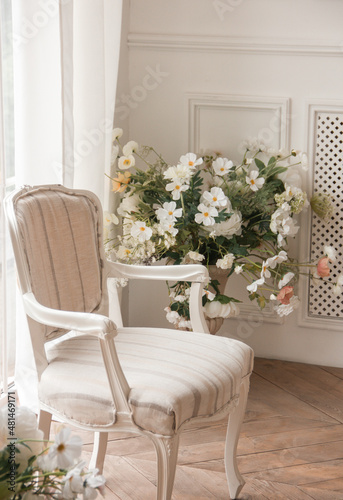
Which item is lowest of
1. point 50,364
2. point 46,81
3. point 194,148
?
point 50,364

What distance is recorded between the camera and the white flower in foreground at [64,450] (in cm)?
106

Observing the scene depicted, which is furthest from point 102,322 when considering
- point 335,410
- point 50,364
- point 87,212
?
point 335,410

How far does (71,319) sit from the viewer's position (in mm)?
1817

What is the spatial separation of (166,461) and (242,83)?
1799mm

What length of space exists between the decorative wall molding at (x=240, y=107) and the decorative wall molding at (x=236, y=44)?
0.19 metres

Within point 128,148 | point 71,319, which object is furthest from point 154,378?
point 128,148

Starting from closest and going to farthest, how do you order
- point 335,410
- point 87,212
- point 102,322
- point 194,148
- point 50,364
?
point 102,322
point 50,364
point 87,212
point 335,410
point 194,148

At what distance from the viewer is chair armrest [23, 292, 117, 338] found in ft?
5.74

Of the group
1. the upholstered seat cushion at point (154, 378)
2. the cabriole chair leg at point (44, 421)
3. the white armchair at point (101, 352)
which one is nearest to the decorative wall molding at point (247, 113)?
the white armchair at point (101, 352)

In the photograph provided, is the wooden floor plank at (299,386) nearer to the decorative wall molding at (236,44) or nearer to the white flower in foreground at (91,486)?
the decorative wall molding at (236,44)

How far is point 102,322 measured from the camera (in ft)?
5.74

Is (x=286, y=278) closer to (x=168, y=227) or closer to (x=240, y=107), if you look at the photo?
(x=168, y=227)

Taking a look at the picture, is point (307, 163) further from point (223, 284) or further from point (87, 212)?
point (87, 212)

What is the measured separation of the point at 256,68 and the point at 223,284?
904 millimetres
